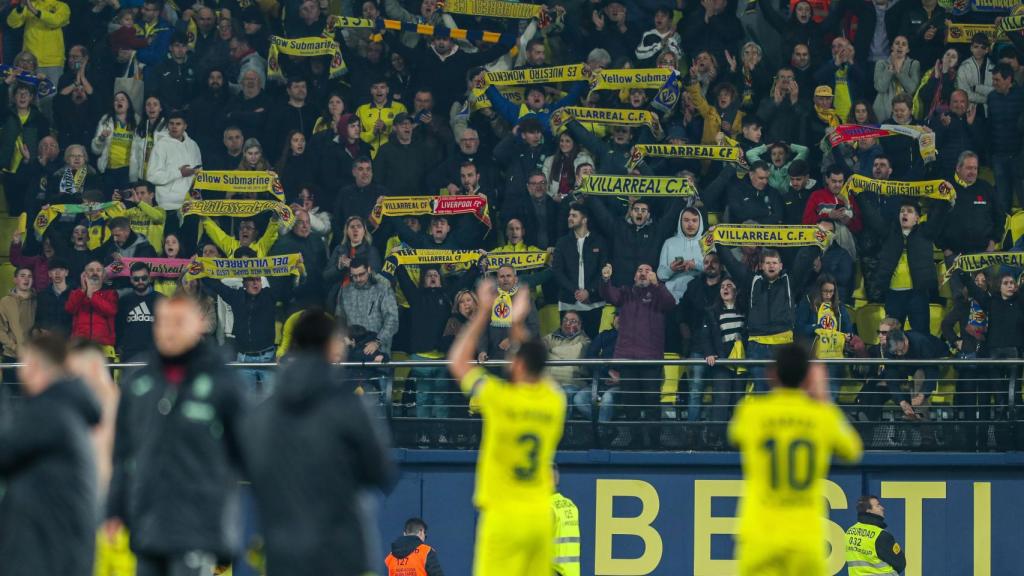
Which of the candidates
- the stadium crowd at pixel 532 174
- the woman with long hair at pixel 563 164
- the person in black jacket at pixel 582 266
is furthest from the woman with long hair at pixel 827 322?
the woman with long hair at pixel 563 164

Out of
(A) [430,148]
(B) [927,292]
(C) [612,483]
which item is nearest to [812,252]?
(B) [927,292]

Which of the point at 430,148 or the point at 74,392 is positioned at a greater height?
the point at 430,148

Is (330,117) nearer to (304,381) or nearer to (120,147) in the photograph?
(120,147)

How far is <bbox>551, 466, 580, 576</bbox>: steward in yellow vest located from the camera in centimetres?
1298

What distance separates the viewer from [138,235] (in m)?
18.7

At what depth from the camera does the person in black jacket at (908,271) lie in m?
17.1

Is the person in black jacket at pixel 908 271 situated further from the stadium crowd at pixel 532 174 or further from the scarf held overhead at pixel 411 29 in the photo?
the scarf held overhead at pixel 411 29

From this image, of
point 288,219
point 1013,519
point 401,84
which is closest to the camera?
point 1013,519

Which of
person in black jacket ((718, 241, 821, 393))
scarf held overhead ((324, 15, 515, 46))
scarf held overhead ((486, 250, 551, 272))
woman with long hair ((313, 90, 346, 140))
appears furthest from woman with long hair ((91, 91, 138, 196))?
person in black jacket ((718, 241, 821, 393))

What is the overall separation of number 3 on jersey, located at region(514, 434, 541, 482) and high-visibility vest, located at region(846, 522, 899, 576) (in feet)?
20.6

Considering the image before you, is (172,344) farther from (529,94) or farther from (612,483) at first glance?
(529,94)

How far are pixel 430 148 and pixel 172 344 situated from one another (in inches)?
462

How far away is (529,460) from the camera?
30.7 feet

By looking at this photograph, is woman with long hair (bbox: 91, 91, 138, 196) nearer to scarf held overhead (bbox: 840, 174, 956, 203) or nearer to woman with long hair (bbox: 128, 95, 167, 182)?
woman with long hair (bbox: 128, 95, 167, 182)
